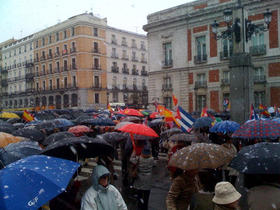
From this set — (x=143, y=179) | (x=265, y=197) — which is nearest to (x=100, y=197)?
(x=143, y=179)

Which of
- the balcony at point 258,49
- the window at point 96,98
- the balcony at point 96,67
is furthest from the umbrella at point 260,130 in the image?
the balcony at point 96,67

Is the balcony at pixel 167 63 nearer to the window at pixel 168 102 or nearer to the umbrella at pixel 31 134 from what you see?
the window at pixel 168 102

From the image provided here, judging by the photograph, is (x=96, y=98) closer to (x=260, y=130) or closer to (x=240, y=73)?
(x=240, y=73)

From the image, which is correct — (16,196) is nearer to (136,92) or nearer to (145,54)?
(136,92)

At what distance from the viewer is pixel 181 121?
7.35m

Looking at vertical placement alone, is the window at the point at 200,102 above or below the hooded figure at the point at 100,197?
above

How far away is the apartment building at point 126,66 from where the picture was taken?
54469 mm

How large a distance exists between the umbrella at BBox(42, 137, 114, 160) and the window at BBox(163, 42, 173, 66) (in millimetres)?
26187

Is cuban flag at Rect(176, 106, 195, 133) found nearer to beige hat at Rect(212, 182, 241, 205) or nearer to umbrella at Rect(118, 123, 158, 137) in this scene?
umbrella at Rect(118, 123, 158, 137)

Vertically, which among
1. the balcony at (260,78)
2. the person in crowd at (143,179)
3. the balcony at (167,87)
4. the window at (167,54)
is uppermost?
the window at (167,54)

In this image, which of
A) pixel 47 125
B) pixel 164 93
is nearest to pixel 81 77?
pixel 164 93

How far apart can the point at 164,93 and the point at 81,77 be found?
24.1 meters

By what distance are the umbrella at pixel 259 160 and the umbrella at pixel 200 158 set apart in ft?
0.73

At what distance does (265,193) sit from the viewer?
10.7 feet
